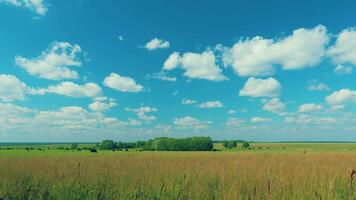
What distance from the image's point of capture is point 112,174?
1027 cm

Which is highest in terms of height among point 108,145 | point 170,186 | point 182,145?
point 108,145

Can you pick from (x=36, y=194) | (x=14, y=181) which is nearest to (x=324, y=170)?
(x=36, y=194)

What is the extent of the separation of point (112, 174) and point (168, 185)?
2569mm

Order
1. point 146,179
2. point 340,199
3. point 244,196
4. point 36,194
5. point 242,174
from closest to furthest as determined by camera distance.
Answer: point 340,199, point 244,196, point 36,194, point 146,179, point 242,174

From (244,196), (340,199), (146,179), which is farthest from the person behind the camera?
(146,179)

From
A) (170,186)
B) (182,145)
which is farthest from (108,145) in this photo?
(170,186)

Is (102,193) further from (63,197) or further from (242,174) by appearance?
(242,174)

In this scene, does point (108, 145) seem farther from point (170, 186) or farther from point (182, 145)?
point (170, 186)

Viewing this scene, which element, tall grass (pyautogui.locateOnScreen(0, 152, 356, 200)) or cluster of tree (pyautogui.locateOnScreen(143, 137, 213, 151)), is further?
cluster of tree (pyautogui.locateOnScreen(143, 137, 213, 151))

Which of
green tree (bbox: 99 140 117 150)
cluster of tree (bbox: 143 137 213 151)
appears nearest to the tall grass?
cluster of tree (bbox: 143 137 213 151)

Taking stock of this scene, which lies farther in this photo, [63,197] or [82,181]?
[82,181]

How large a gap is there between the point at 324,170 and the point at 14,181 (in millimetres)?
9049

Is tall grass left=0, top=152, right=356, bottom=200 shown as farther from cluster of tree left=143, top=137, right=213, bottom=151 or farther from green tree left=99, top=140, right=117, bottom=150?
green tree left=99, top=140, right=117, bottom=150

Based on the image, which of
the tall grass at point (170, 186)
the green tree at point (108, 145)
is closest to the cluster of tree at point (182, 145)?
the green tree at point (108, 145)
